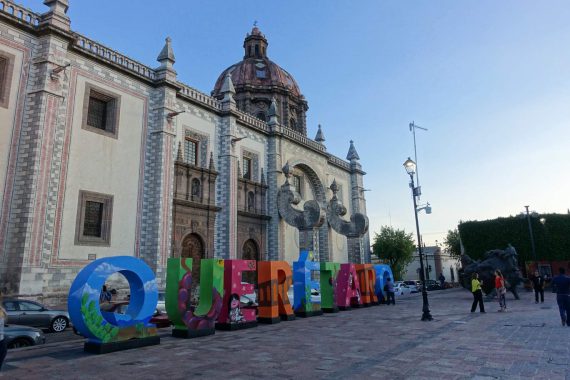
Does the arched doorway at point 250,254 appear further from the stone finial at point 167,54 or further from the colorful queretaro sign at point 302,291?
the stone finial at point 167,54

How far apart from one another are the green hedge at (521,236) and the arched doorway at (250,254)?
2260 centimetres

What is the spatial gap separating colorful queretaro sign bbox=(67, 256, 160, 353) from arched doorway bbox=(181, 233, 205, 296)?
44.1ft

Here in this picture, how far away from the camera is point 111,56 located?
21.2m

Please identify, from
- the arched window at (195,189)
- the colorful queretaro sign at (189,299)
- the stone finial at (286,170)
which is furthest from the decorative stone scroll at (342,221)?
the colorful queretaro sign at (189,299)

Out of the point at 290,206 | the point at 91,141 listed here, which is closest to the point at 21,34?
the point at 91,141

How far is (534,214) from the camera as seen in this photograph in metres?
35.4

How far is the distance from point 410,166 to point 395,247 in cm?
→ 3655

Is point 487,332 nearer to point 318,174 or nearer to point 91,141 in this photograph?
point 91,141

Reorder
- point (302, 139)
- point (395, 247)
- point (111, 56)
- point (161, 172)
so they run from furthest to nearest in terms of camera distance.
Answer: point (395, 247) → point (302, 139) → point (161, 172) → point (111, 56)

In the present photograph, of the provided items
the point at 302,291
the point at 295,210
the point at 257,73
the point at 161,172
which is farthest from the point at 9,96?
the point at 257,73

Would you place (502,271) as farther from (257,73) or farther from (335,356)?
(257,73)

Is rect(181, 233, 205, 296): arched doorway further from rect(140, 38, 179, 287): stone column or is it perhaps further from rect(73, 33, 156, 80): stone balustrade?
rect(73, 33, 156, 80): stone balustrade

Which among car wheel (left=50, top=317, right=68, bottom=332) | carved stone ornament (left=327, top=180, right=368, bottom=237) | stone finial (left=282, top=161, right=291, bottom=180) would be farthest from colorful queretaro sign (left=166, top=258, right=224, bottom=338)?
carved stone ornament (left=327, top=180, right=368, bottom=237)

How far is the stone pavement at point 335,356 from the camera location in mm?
7133
